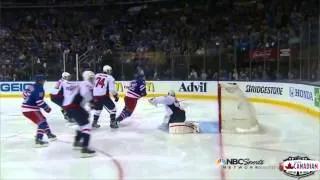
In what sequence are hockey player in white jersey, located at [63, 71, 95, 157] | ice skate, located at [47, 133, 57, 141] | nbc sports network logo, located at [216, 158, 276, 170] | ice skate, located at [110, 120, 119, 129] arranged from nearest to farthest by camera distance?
hockey player in white jersey, located at [63, 71, 95, 157], nbc sports network logo, located at [216, 158, 276, 170], ice skate, located at [47, 133, 57, 141], ice skate, located at [110, 120, 119, 129]

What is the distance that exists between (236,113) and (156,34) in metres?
10.1

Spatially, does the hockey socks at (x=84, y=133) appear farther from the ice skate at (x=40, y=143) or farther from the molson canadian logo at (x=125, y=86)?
the molson canadian logo at (x=125, y=86)

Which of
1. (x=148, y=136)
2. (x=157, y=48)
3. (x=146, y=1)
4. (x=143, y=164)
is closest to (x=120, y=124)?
(x=148, y=136)

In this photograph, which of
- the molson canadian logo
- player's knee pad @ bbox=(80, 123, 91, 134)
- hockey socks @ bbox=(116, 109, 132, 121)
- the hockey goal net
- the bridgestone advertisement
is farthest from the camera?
the molson canadian logo

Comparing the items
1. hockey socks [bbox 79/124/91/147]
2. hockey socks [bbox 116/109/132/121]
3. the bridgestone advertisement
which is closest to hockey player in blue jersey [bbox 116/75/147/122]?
hockey socks [bbox 116/109/132/121]

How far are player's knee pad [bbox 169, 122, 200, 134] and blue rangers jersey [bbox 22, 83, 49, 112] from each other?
234 centimetres

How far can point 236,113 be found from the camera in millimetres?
7742

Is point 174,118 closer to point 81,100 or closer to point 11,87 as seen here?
point 81,100

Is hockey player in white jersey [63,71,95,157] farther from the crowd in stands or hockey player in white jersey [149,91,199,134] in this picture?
the crowd in stands

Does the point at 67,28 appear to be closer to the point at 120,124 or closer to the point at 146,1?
the point at 146,1

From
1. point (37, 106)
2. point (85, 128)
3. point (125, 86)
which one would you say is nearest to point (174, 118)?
point (37, 106)

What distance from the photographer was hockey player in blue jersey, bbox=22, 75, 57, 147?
566 centimetres

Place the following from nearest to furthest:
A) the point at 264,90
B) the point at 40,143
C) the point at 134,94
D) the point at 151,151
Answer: the point at 151,151
the point at 40,143
the point at 134,94
the point at 264,90

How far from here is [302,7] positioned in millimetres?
16016
